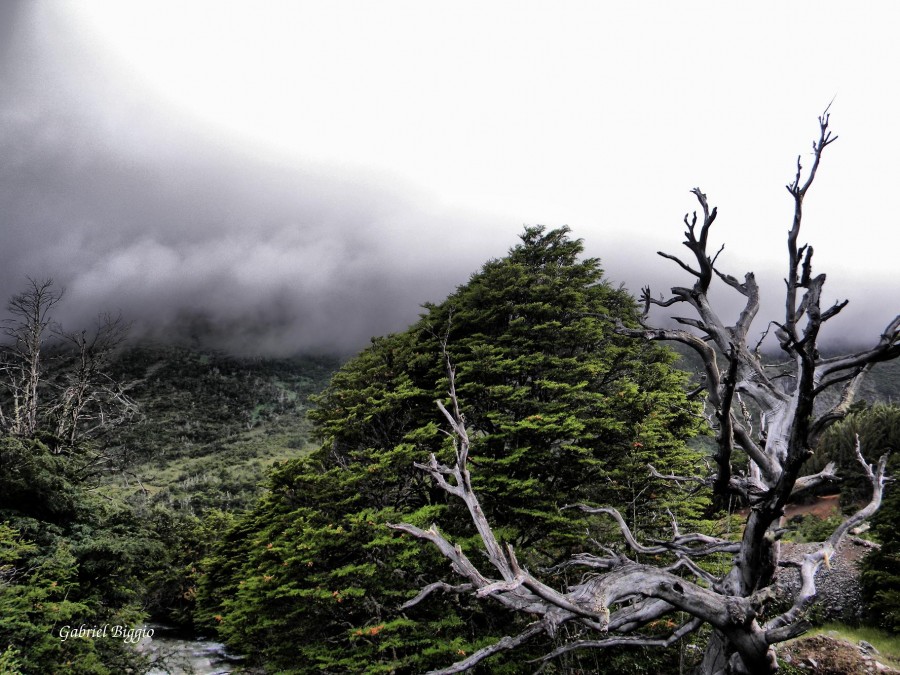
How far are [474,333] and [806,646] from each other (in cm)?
1247

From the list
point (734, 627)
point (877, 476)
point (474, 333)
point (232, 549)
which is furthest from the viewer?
point (232, 549)

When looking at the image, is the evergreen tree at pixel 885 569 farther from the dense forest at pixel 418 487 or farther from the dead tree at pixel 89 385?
the dead tree at pixel 89 385

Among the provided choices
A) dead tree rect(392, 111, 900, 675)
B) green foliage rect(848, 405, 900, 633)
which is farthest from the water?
green foliage rect(848, 405, 900, 633)

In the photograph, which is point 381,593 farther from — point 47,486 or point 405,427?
point 47,486

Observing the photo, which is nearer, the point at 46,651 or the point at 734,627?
the point at 734,627

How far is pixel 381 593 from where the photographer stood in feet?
42.0

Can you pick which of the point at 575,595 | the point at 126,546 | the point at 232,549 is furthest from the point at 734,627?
the point at 232,549

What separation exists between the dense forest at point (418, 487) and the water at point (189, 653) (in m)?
10.6

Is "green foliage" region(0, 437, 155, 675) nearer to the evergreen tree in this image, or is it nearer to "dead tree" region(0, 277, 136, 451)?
"dead tree" region(0, 277, 136, 451)

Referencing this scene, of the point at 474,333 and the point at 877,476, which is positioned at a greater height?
the point at 474,333

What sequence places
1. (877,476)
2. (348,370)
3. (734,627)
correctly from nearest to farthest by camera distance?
(734,627), (877,476), (348,370)

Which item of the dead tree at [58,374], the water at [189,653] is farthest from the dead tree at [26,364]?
the water at [189,653]

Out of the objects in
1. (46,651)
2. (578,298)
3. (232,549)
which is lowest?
(232,549)

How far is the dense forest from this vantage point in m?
11.7
